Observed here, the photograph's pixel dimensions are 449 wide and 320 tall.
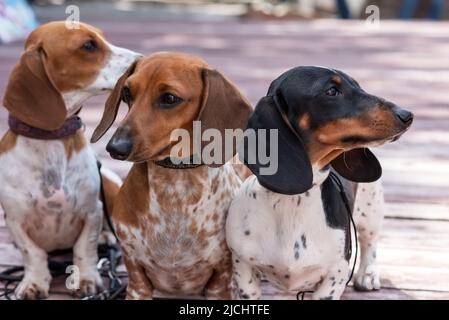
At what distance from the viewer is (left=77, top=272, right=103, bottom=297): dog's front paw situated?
3.56 meters

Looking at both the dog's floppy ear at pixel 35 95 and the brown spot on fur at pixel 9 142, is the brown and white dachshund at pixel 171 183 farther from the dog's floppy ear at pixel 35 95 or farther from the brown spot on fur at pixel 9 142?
the brown spot on fur at pixel 9 142

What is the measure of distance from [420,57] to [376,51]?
51 cm

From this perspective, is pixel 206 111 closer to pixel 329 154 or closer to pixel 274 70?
pixel 329 154

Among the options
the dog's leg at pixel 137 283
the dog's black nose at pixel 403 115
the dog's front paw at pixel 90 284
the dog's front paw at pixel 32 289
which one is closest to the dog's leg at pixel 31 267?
the dog's front paw at pixel 32 289

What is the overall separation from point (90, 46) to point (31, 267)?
878 millimetres

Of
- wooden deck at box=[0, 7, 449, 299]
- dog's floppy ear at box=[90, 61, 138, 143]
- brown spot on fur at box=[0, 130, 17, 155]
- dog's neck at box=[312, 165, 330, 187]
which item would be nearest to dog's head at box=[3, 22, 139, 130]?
brown spot on fur at box=[0, 130, 17, 155]

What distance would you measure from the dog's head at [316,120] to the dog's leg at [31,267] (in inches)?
44.7

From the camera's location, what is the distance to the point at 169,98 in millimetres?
2959

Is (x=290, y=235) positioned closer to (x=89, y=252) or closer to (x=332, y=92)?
(x=332, y=92)

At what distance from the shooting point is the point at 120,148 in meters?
2.84

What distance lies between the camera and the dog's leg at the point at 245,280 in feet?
10.2

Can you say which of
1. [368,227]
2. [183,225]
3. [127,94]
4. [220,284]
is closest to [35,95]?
[127,94]

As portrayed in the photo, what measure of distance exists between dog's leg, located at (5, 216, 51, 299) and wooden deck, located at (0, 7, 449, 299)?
94 mm

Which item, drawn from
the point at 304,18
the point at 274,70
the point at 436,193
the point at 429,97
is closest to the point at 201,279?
the point at 436,193
